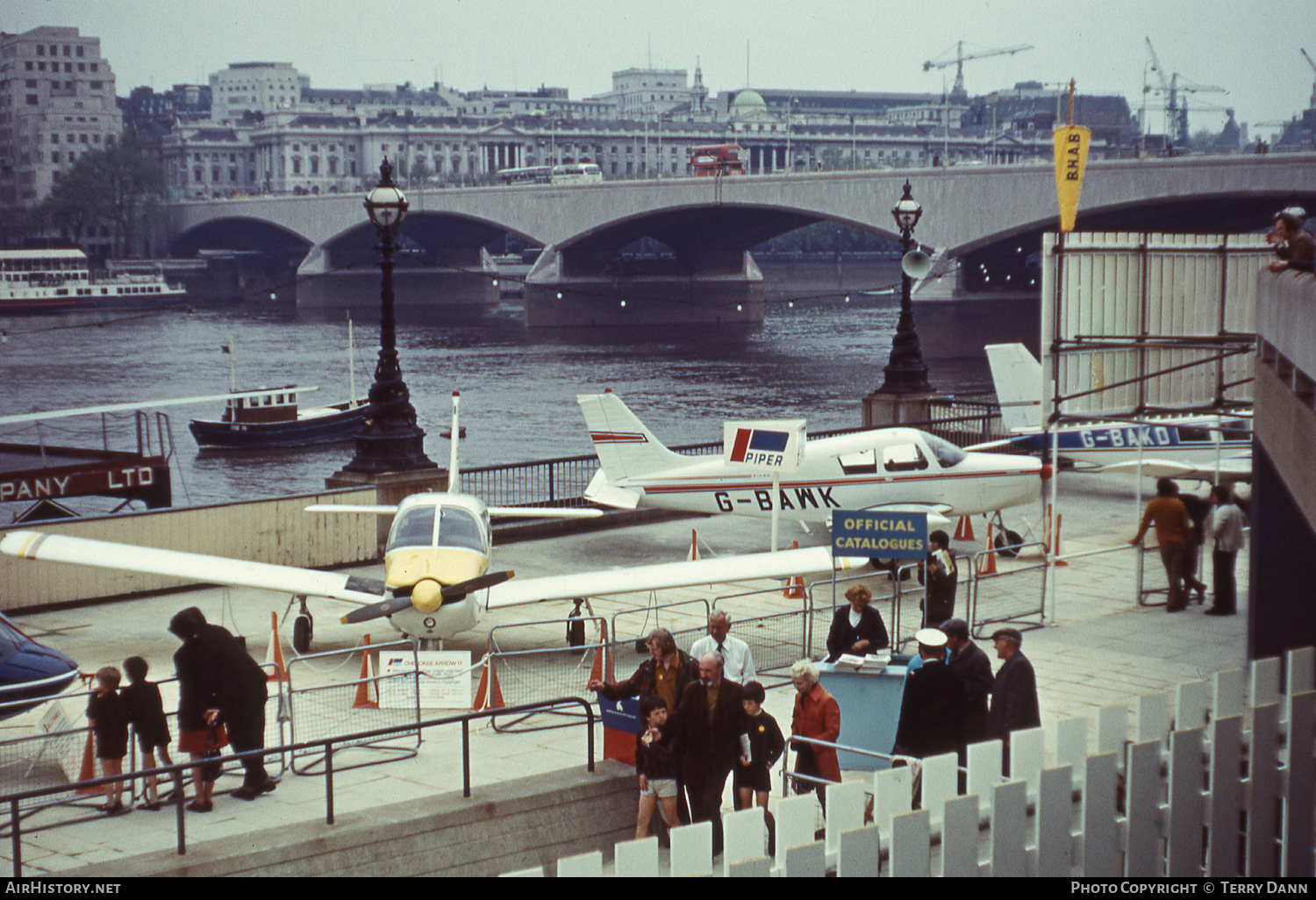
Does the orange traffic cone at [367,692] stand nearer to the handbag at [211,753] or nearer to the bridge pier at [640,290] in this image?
→ the handbag at [211,753]

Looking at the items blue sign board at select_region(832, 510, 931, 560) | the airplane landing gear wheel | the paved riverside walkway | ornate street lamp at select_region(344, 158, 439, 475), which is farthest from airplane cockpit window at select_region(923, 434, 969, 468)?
ornate street lamp at select_region(344, 158, 439, 475)

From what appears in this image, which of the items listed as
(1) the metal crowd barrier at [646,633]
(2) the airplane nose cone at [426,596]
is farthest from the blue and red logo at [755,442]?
(2) the airplane nose cone at [426,596]

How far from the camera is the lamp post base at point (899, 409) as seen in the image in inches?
1229

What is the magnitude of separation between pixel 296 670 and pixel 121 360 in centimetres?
6708

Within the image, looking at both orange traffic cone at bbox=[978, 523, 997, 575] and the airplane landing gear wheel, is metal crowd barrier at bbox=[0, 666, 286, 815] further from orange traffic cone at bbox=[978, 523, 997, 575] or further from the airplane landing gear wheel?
the airplane landing gear wheel

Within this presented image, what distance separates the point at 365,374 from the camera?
226 feet

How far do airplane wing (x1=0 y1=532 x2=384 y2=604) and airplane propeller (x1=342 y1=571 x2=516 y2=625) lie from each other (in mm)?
1576

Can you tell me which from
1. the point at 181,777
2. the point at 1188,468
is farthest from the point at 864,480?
the point at 181,777

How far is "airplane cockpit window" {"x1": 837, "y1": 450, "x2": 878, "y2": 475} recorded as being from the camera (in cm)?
2030

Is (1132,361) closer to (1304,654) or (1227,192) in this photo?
(1304,654)

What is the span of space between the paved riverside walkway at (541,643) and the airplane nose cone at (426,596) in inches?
38.7

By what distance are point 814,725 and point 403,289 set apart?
123m

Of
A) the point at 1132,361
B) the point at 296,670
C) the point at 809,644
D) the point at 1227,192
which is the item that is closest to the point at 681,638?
the point at 809,644

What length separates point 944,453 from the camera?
67.0ft
